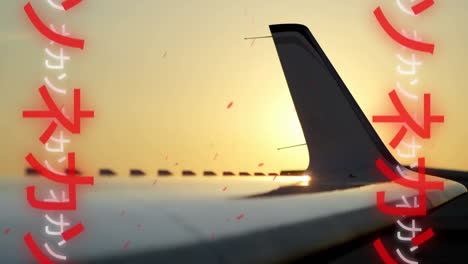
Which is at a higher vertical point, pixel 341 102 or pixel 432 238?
pixel 341 102

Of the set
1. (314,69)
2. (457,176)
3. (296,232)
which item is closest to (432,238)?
(314,69)

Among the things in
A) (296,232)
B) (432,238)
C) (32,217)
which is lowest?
(432,238)

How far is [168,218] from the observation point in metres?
5.45

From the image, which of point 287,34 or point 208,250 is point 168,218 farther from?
point 287,34

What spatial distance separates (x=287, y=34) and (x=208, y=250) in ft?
60.7
